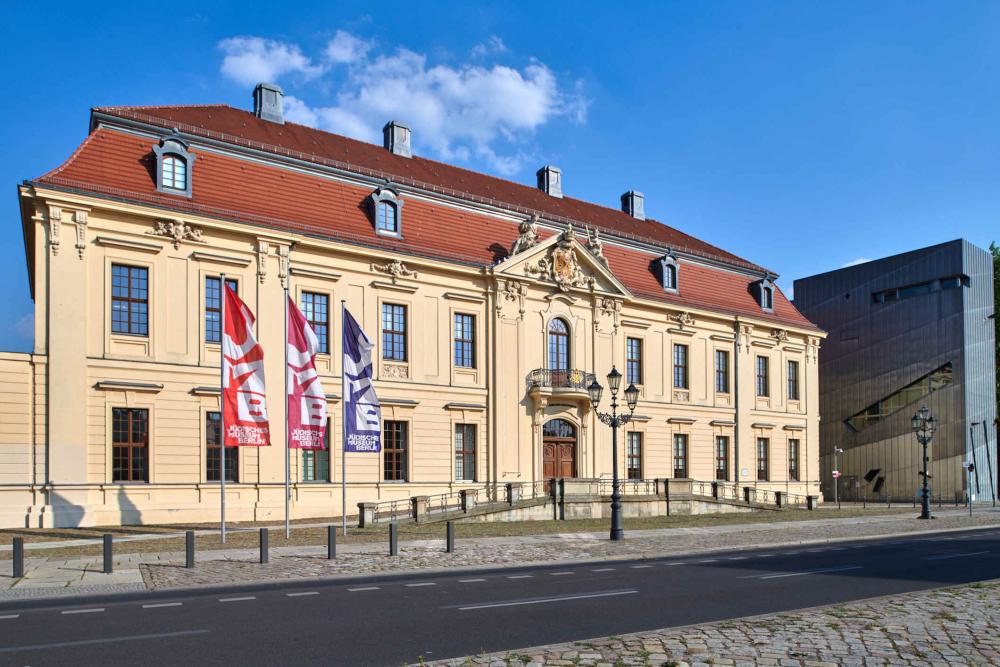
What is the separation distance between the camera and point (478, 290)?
38312 mm

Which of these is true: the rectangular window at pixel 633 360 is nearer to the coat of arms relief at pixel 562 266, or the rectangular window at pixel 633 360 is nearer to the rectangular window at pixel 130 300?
the coat of arms relief at pixel 562 266

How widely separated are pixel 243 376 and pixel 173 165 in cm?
1152

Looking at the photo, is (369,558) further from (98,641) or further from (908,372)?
(908,372)

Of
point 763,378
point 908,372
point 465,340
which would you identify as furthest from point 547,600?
point 908,372

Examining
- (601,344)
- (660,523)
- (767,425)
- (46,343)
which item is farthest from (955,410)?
(46,343)

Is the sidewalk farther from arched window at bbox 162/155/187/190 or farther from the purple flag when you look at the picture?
arched window at bbox 162/155/187/190

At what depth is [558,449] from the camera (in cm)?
4059

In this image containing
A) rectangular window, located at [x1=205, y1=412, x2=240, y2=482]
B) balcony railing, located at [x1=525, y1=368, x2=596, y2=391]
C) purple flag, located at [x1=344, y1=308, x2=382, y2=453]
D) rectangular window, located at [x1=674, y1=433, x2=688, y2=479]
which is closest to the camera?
purple flag, located at [x1=344, y1=308, x2=382, y2=453]

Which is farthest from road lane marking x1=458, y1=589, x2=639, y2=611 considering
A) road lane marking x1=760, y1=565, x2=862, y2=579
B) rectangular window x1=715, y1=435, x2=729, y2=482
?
rectangular window x1=715, y1=435, x2=729, y2=482

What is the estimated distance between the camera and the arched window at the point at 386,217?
35.8 metres

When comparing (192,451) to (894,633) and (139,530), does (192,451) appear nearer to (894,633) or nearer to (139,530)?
(139,530)

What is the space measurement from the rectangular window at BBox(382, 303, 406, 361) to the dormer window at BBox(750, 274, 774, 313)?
22916 millimetres

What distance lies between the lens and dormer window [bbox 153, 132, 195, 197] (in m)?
30.6

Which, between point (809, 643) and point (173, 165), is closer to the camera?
point (809, 643)
